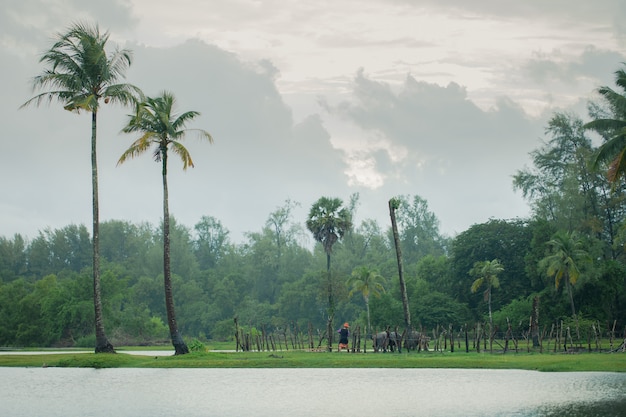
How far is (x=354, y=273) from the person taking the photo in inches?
3647

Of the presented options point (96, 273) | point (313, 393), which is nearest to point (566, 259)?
point (96, 273)

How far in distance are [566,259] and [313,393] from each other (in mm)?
47616

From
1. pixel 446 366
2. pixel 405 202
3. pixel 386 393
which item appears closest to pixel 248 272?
pixel 405 202

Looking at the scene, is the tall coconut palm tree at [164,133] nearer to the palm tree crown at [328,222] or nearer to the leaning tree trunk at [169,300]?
the leaning tree trunk at [169,300]

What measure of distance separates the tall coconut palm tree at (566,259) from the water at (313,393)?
115ft

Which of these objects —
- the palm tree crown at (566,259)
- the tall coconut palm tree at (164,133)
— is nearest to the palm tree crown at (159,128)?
the tall coconut palm tree at (164,133)

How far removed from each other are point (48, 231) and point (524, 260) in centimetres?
10639

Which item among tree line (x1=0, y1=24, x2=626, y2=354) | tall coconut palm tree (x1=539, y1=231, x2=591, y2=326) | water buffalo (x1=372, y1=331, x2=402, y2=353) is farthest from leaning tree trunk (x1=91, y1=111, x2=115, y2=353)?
tall coconut palm tree (x1=539, y1=231, x2=591, y2=326)

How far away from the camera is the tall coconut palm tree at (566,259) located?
7044 cm

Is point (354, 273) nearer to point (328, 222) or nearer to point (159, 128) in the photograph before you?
point (328, 222)

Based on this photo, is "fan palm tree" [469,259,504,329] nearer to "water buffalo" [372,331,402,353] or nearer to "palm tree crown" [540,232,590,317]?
"palm tree crown" [540,232,590,317]

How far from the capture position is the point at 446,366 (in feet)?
133

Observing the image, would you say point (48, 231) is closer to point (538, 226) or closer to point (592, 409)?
point (538, 226)

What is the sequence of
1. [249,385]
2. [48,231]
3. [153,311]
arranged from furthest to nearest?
[48,231] → [153,311] → [249,385]
